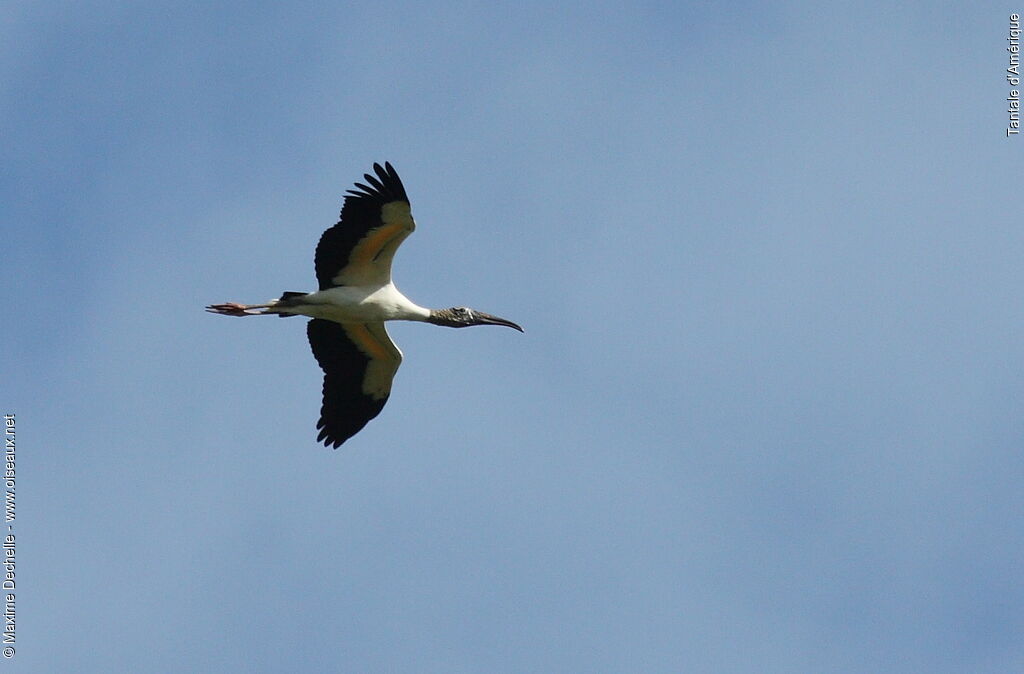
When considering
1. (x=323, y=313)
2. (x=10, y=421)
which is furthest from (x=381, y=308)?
(x=10, y=421)

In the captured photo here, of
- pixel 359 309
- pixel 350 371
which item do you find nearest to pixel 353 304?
pixel 359 309

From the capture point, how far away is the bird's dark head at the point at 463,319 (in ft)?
96.0

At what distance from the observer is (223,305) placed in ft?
92.9

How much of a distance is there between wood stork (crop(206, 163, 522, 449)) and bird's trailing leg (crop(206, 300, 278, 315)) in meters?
0.01

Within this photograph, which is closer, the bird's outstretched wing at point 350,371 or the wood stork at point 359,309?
the wood stork at point 359,309

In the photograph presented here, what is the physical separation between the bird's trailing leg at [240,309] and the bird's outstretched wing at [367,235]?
899 millimetres

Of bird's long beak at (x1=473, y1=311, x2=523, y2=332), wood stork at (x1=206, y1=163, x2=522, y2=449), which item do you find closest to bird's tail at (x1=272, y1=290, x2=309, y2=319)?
wood stork at (x1=206, y1=163, x2=522, y2=449)

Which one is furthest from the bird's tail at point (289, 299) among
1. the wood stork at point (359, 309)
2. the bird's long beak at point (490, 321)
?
the bird's long beak at point (490, 321)

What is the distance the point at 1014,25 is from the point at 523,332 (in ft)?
33.2

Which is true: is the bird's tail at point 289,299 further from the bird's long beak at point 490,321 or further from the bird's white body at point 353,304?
the bird's long beak at point 490,321

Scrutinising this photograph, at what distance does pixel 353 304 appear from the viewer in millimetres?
27719

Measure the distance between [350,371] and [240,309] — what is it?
2.06m

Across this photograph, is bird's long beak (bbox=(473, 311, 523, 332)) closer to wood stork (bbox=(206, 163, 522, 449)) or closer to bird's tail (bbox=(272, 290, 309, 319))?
wood stork (bbox=(206, 163, 522, 449))

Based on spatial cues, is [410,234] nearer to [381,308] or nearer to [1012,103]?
[381,308]
